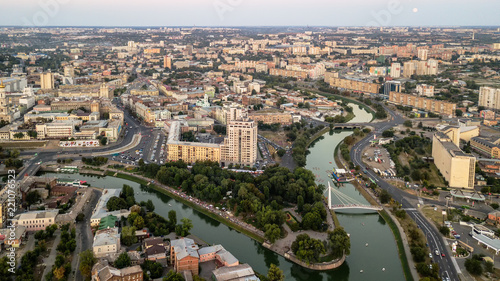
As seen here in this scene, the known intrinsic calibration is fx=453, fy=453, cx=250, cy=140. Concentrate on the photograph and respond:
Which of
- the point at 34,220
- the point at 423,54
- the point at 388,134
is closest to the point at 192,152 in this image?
the point at 34,220

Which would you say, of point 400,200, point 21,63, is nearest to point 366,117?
point 400,200

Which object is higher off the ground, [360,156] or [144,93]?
[144,93]

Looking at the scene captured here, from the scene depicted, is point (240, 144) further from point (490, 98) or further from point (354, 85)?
point (354, 85)

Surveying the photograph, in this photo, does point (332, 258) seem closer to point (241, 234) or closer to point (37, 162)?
point (241, 234)

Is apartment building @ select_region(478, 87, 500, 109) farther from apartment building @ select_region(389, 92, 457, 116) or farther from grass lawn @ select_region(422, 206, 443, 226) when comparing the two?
grass lawn @ select_region(422, 206, 443, 226)

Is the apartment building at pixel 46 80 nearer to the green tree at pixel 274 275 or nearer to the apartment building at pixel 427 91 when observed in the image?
the apartment building at pixel 427 91

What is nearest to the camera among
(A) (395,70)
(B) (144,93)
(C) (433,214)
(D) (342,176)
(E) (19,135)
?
(C) (433,214)
